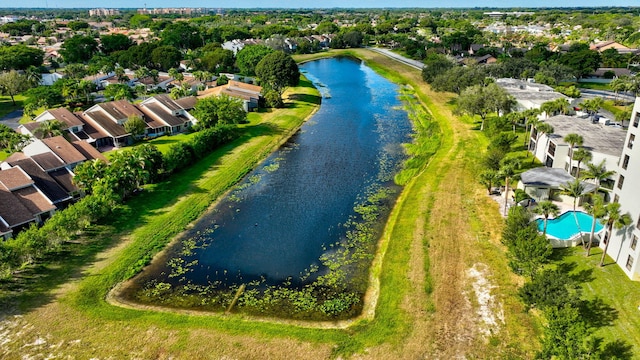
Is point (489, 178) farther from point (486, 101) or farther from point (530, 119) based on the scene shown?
point (486, 101)

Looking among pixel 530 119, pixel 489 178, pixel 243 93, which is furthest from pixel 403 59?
pixel 489 178

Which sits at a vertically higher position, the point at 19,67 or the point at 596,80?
the point at 19,67

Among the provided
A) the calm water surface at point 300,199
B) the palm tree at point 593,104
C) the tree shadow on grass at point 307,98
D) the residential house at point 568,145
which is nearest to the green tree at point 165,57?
the tree shadow on grass at point 307,98

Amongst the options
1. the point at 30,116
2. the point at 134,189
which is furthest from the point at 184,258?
the point at 30,116

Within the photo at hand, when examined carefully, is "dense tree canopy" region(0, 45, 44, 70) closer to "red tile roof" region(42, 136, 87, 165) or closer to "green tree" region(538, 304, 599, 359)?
"red tile roof" region(42, 136, 87, 165)

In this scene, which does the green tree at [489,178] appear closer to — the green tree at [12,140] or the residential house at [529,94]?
the residential house at [529,94]

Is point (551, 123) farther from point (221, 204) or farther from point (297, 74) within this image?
point (297, 74)

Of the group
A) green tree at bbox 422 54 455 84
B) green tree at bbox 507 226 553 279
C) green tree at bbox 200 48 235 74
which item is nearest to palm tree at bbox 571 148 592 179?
green tree at bbox 507 226 553 279
